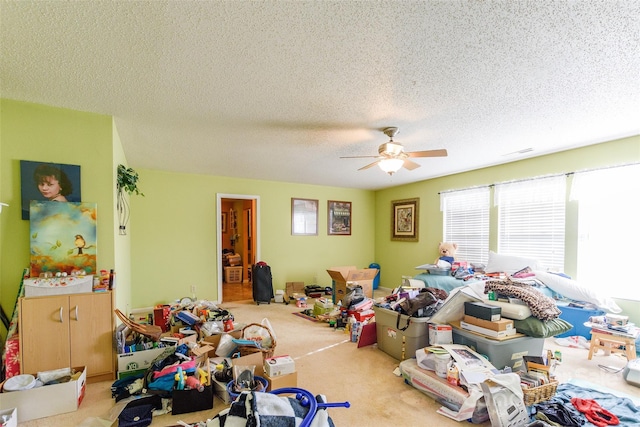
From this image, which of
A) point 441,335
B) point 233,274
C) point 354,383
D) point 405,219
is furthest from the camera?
point 233,274

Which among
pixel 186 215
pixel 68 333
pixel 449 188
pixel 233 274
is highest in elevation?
pixel 449 188

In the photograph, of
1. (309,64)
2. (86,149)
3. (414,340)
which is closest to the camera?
(309,64)

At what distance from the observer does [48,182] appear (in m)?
2.46

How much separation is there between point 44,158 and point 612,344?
5.57 meters

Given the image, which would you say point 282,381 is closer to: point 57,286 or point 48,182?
point 57,286

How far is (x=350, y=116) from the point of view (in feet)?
8.81

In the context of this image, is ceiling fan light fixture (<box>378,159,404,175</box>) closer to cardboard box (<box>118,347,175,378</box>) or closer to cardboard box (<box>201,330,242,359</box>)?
→ cardboard box (<box>201,330,242,359</box>)

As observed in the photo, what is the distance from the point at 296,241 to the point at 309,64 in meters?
4.79

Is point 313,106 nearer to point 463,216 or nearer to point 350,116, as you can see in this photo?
Answer: point 350,116

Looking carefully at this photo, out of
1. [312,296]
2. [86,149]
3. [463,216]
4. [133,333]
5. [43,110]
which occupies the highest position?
[43,110]

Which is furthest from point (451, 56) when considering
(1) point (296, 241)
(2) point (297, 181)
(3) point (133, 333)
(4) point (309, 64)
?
(1) point (296, 241)

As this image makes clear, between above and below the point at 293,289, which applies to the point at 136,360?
above

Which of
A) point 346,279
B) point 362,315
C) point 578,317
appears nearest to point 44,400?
point 362,315

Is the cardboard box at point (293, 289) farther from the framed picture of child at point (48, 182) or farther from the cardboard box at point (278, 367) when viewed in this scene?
the framed picture of child at point (48, 182)
